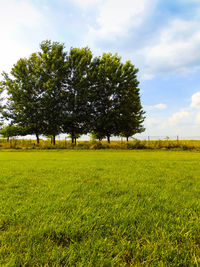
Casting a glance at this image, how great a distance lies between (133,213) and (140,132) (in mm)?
39739

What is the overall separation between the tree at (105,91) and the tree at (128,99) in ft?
3.10

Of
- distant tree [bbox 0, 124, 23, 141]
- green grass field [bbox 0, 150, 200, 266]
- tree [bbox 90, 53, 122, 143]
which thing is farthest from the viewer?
tree [bbox 90, 53, 122, 143]

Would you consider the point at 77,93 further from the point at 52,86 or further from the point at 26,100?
the point at 26,100

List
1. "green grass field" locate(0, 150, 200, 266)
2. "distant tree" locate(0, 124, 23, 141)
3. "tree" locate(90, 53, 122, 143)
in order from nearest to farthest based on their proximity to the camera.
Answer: "green grass field" locate(0, 150, 200, 266)
"distant tree" locate(0, 124, 23, 141)
"tree" locate(90, 53, 122, 143)

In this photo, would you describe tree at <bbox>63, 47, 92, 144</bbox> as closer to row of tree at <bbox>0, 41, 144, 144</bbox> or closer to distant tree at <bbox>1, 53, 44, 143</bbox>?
row of tree at <bbox>0, 41, 144, 144</bbox>

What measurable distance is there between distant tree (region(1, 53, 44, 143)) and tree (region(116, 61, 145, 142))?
47.9ft

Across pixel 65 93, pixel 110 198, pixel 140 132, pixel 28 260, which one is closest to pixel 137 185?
pixel 110 198

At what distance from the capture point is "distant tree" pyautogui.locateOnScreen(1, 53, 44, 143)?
29.3 metres

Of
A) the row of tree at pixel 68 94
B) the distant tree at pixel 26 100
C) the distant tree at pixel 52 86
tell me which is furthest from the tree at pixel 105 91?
the distant tree at pixel 26 100

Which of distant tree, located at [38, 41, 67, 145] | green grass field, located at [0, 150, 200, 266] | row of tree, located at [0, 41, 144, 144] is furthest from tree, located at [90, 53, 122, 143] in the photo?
green grass field, located at [0, 150, 200, 266]

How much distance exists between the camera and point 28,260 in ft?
4.26

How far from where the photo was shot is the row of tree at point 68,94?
2931 cm

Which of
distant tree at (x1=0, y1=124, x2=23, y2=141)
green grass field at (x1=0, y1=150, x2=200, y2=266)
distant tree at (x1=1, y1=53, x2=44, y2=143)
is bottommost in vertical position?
green grass field at (x1=0, y1=150, x2=200, y2=266)

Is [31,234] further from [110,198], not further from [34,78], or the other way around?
[34,78]
